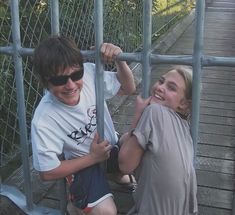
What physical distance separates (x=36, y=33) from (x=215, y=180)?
175 centimetres

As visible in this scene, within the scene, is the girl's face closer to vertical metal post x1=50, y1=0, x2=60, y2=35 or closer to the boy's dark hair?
the boy's dark hair

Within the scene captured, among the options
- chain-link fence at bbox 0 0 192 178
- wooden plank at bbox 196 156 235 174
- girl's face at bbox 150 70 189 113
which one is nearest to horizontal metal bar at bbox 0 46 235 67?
girl's face at bbox 150 70 189 113

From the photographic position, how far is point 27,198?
2211mm

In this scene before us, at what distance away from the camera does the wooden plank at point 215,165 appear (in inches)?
108

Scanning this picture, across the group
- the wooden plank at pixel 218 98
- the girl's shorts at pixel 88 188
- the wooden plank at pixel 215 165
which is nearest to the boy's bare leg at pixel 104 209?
the girl's shorts at pixel 88 188

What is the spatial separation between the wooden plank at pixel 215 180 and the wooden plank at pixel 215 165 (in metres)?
0.05

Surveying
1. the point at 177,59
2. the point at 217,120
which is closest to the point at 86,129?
the point at 177,59

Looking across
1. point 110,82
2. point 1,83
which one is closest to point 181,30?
point 1,83

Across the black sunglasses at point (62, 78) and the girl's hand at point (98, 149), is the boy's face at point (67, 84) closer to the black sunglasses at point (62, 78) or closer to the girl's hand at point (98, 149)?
the black sunglasses at point (62, 78)

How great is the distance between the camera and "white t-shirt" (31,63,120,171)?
184 cm

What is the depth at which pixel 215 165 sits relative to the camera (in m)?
2.82

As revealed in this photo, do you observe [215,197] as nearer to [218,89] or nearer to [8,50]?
[8,50]

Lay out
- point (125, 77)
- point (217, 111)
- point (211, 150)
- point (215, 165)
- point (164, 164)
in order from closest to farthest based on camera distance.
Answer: point (164, 164) < point (125, 77) < point (215, 165) < point (211, 150) < point (217, 111)

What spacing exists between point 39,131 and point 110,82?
43 centimetres
